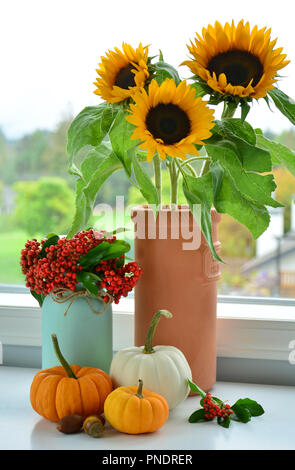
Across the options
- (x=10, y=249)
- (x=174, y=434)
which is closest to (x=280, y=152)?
(x=174, y=434)

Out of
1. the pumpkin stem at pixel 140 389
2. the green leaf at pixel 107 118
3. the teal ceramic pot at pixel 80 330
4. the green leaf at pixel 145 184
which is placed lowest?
the pumpkin stem at pixel 140 389

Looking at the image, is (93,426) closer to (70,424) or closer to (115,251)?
(70,424)

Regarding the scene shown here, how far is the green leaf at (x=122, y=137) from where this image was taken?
911 mm

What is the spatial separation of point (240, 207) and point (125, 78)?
28cm

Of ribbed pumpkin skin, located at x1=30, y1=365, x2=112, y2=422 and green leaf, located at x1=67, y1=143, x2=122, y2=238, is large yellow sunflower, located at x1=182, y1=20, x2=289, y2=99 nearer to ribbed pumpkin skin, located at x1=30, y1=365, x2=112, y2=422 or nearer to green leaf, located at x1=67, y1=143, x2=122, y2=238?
green leaf, located at x1=67, y1=143, x2=122, y2=238

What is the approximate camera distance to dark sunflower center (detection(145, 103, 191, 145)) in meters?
0.85

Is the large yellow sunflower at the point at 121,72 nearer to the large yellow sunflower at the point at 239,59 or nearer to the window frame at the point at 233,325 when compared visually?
the large yellow sunflower at the point at 239,59

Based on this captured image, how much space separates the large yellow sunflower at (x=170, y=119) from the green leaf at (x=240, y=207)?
9 cm

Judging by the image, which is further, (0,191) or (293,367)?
(0,191)

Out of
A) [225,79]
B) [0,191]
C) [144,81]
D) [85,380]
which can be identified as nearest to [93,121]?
[144,81]

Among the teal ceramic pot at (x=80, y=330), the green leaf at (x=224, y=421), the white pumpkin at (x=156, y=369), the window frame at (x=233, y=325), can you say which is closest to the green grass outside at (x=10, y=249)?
the window frame at (x=233, y=325)

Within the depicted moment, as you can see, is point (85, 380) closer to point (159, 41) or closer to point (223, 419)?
point (223, 419)

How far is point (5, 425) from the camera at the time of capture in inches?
36.2

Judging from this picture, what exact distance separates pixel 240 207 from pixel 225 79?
0.20m
